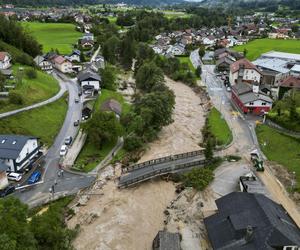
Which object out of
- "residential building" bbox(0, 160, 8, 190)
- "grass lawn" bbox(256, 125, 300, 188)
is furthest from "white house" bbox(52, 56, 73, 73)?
"grass lawn" bbox(256, 125, 300, 188)

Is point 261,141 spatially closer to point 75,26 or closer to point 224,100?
point 224,100

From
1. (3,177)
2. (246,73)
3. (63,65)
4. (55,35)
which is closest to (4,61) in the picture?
(63,65)

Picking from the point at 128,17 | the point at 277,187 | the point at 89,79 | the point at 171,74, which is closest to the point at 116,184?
the point at 277,187

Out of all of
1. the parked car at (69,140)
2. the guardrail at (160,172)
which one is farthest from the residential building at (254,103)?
the parked car at (69,140)

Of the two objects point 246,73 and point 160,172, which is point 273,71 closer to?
point 246,73

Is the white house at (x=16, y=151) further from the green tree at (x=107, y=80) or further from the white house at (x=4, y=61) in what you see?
the white house at (x=4, y=61)
